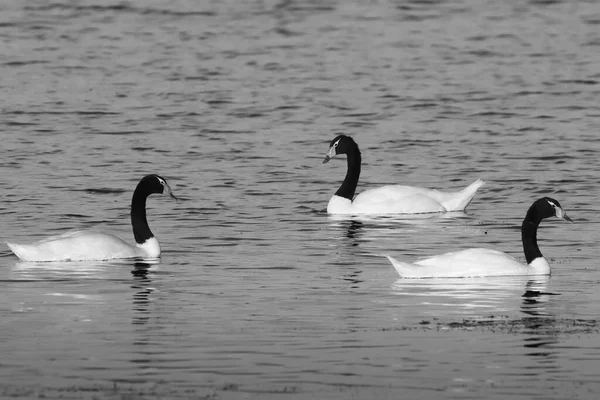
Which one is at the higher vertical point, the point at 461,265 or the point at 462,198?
the point at 461,265

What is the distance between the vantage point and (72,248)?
731 inches

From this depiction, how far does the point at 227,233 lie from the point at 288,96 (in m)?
16.4

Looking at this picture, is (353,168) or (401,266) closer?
(401,266)

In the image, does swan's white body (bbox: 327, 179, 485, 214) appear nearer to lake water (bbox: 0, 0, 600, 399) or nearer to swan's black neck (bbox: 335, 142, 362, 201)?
lake water (bbox: 0, 0, 600, 399)

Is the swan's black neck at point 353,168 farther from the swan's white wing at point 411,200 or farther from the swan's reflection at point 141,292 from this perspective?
the swan's reflection at point 141,292

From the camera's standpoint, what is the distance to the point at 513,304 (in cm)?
1557

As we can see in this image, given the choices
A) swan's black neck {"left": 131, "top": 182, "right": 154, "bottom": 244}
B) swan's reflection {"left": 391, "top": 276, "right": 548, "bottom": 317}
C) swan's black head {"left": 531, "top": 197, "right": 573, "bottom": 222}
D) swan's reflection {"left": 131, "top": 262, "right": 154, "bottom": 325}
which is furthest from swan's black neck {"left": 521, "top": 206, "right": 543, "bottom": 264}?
swan's black neck {"left": 131, "top": 182, "right": 154, "bottom": 244}

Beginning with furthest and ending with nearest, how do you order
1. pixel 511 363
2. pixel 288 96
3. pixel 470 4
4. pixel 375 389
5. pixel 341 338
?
pixel 470 4
pixel 288 96
pixel 341 338
pixel 511 363
pixel 375 389

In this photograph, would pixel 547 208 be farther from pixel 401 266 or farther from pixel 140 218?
pixel 140 218

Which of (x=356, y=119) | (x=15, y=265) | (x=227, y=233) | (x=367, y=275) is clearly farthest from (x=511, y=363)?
(x=356, y=119)

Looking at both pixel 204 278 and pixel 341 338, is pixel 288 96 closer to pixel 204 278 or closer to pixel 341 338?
pixel 204 278

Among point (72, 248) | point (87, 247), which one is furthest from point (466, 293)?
point (72, 248)

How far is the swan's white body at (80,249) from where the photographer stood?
18.3 meters

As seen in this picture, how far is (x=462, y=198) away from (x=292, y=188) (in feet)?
11.5
